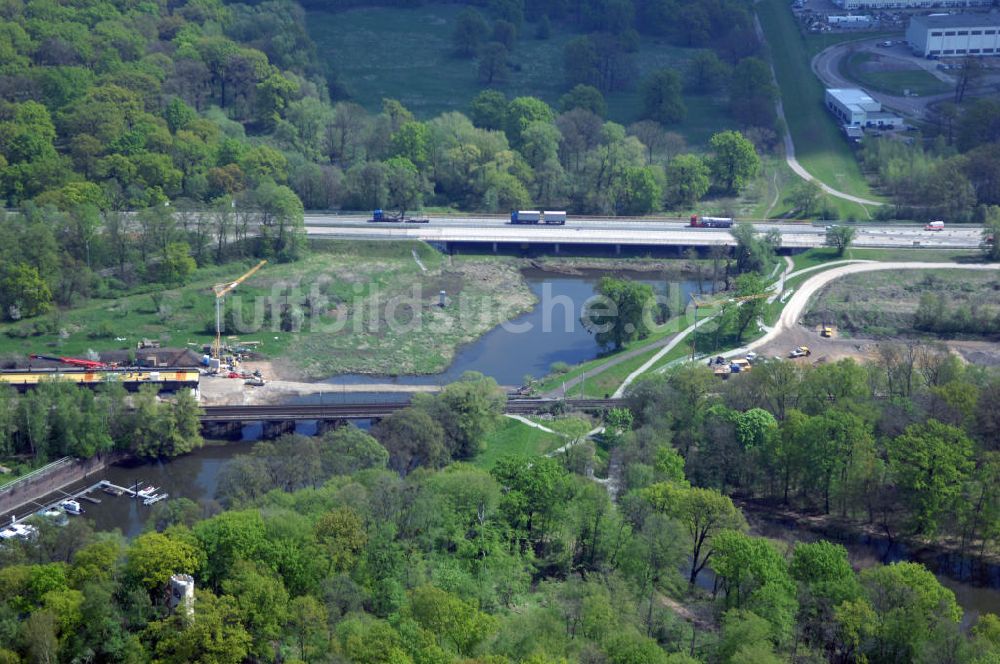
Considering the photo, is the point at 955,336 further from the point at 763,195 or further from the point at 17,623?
the point at 17,623

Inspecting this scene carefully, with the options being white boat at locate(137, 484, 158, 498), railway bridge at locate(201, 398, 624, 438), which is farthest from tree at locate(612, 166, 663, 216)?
white boat at locate(137, 484, 158, 498)

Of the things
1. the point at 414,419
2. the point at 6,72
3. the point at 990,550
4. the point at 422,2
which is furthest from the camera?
the point at 422,2

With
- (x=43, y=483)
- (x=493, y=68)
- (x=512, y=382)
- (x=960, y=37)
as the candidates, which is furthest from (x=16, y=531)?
(x=960, y=37)

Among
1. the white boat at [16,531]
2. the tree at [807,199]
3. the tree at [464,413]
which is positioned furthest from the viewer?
the tree at [807,199]

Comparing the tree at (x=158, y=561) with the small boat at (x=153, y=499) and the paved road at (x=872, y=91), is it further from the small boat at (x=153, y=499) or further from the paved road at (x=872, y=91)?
the paved road at (x=872, y=91)

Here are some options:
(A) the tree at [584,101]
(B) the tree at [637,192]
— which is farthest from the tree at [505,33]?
(B) the tree at [637,192]

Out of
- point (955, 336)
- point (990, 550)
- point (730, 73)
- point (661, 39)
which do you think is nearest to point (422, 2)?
point (661, 39)

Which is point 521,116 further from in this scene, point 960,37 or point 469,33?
point 960,37
